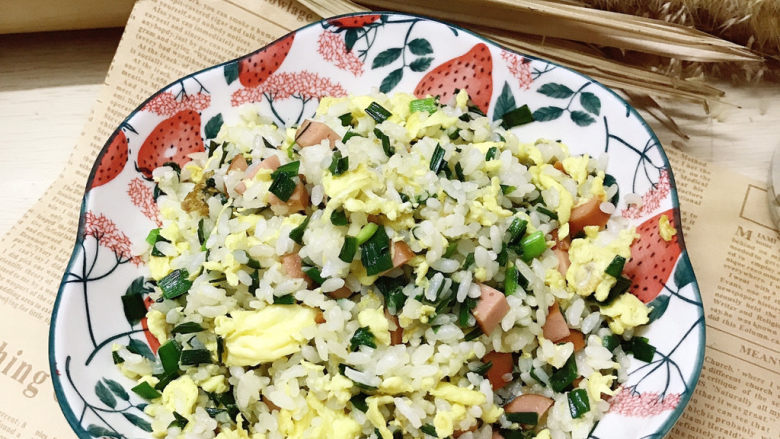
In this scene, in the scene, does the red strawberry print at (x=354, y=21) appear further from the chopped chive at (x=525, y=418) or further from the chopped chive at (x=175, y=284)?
the chopped chive at (x=525, y=418)

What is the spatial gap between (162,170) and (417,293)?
878 mm

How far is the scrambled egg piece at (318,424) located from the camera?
1.34 metres

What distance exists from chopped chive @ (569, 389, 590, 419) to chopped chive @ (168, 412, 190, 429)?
2.90 ft

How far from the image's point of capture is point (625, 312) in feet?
4.88

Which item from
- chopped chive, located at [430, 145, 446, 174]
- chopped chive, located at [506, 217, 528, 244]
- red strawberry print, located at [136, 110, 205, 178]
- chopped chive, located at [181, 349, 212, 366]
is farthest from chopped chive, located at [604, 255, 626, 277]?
red strawberry print, located at [136, 110, 205, 178]

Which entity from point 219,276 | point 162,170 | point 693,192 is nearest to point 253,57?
point 162,170

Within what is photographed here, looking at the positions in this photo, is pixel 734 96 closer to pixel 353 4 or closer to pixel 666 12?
pixel 666 12

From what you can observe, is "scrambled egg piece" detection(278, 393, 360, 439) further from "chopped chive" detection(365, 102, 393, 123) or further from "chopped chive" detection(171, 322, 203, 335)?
"chopped chive" detection(365, 102, 393, 123)

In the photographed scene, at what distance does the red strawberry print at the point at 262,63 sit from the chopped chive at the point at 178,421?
3.20 feet

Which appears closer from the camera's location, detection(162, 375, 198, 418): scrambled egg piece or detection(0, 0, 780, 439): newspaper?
detection(162, 375, 198, 418): scrambled egg piece

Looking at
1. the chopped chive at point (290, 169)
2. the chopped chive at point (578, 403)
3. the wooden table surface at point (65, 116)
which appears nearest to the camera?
the chopped chive at point (578, 403)

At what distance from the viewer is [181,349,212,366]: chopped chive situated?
4.78 feet

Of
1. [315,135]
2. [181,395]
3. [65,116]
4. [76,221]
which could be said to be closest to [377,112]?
[315,135]

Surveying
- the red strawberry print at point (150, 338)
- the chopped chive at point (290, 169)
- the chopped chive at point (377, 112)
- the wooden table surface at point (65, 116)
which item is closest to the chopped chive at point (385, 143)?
the chopped chive at point (377, 112)
